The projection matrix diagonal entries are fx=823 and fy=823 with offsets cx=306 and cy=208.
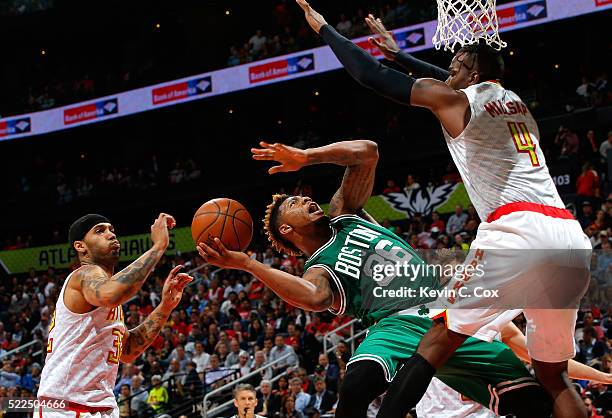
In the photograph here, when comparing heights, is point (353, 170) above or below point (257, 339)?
above

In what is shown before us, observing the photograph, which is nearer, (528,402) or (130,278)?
(528,402)

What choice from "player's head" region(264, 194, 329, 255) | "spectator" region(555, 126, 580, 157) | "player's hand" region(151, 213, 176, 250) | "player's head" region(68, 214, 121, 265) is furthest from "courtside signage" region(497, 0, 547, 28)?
"player's hand" region(151, 213, 176, 250)

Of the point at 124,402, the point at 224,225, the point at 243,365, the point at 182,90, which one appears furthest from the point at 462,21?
the point at 182,90

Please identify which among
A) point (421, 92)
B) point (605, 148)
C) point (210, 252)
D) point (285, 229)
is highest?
point (605, 148)

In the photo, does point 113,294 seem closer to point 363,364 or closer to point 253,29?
point 363,364

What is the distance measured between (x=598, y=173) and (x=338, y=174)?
22.1ft

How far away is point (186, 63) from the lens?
876 inches

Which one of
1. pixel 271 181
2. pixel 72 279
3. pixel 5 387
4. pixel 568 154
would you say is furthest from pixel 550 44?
pixel 72 279

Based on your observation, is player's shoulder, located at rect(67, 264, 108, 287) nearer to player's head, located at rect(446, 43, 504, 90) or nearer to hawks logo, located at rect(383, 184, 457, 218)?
player's head, located at rect(446, 43, 504, 90)

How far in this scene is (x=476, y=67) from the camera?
13.6 feet

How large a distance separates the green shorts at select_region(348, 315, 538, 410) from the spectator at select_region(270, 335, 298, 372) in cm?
772

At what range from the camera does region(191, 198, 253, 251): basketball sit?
15.9 ft

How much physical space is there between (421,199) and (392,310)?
11118 millimetres

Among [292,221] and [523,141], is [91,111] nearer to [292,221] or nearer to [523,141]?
[292,221]
